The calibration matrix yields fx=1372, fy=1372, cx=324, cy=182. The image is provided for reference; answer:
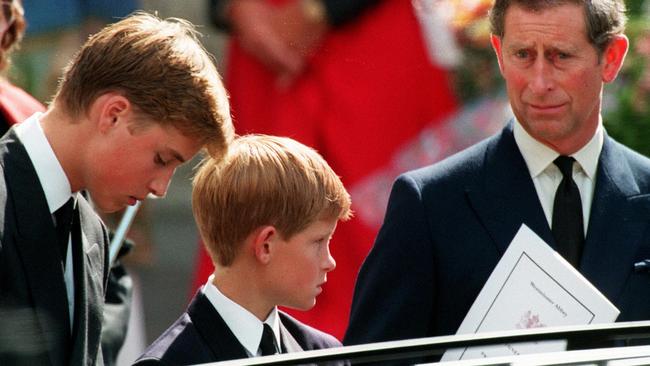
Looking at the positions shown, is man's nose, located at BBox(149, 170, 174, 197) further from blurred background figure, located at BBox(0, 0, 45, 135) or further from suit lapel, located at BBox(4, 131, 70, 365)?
blurred background figure, located at BBox(0, 0, 45, 135)

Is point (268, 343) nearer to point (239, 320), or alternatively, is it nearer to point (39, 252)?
point (239, 320)

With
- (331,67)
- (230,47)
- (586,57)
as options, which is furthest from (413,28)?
(586,57)

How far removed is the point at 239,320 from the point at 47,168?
466 mm

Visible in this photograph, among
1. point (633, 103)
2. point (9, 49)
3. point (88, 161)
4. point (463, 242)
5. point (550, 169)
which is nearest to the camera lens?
point (88, 161)

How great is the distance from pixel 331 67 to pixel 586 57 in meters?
1.90

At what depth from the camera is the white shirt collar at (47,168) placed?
2.47 m

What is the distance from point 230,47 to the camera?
193 inches

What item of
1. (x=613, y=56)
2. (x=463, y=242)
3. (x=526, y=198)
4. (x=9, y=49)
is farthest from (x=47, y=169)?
(x=613, y=56)

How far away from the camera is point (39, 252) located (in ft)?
7.95

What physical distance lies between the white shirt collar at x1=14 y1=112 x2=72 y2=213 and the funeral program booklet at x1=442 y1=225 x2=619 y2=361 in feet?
2.82

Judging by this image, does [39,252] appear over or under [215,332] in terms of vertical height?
over

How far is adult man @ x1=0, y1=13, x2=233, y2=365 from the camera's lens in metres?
2.41

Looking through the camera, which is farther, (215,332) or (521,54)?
(521,54)

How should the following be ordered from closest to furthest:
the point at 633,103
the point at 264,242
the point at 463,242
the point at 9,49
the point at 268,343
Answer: the point at 268,343
the point at 264,242
the point at 463,242
the point at 9,49
the point at 633,103
